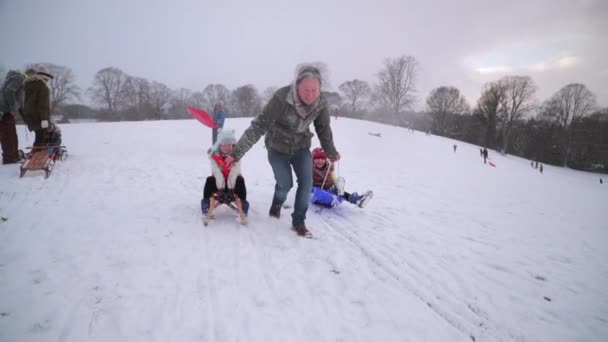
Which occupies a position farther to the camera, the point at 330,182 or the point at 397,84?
the point at 397,84

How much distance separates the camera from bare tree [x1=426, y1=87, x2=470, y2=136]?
48062 millimetres

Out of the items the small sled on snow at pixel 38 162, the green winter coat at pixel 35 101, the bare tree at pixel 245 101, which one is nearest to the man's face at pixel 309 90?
the small sled on snow at pixel 38 162

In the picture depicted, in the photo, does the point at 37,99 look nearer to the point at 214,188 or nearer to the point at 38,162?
the point at 38,162

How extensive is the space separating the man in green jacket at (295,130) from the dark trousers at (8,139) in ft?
20.2

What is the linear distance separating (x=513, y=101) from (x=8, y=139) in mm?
56147

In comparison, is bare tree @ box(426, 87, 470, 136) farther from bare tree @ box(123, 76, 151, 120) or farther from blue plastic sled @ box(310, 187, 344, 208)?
bare tree @ box(123, 76, 151, 120)

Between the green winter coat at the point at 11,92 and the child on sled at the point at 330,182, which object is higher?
the green winter coat at the point at 11,92

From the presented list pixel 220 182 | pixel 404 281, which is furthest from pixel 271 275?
pixel 220 182

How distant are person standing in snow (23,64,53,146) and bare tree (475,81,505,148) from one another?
51.9 meters

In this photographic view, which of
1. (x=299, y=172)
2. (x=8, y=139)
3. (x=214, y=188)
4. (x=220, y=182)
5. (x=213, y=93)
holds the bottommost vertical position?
(x=214, y=188)

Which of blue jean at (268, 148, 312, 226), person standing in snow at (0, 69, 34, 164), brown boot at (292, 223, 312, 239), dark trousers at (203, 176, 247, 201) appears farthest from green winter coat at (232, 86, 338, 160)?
person standing in snow at (0, 69, 34, 164)

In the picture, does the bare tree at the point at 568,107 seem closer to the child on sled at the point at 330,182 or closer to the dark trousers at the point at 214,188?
the child on sled at the point at 330,182

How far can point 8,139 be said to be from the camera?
5.68 m

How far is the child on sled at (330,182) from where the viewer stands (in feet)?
14.5
